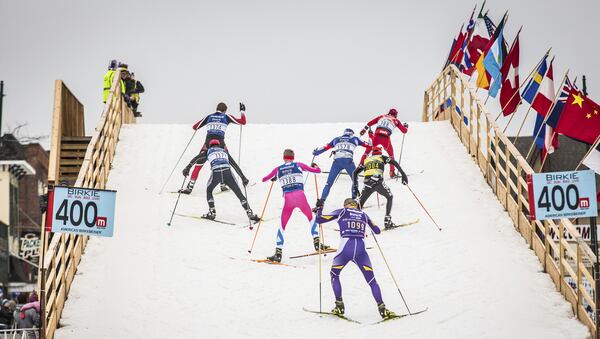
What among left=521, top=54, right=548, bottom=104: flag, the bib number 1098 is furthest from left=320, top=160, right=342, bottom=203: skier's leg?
the bib number 1098

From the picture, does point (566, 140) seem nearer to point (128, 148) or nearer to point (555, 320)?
point (128, 148)

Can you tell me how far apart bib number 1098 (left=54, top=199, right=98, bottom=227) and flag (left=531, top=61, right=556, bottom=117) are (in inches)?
378

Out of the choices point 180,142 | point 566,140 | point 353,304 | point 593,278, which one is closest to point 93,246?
point 353,304

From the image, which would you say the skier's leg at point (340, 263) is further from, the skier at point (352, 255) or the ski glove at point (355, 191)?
the ski glove at point (355, 191)

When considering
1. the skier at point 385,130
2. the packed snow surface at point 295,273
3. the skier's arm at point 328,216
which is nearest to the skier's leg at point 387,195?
the packed snow surface at point 295,273

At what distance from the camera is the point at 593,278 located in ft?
47.3

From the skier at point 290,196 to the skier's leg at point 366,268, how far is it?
2.14 m

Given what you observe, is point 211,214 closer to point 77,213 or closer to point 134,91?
point 77,213

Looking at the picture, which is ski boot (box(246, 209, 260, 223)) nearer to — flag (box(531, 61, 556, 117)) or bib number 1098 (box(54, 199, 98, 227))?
bib number 1098 (box(54, 199, 98, 227))

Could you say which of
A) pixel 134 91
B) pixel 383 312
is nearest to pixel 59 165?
pixel 134 91

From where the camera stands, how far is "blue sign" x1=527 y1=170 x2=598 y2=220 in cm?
1449

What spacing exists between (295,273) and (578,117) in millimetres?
6090

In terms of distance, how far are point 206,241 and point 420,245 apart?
3.75 metres

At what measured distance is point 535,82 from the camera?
21.5 meters
